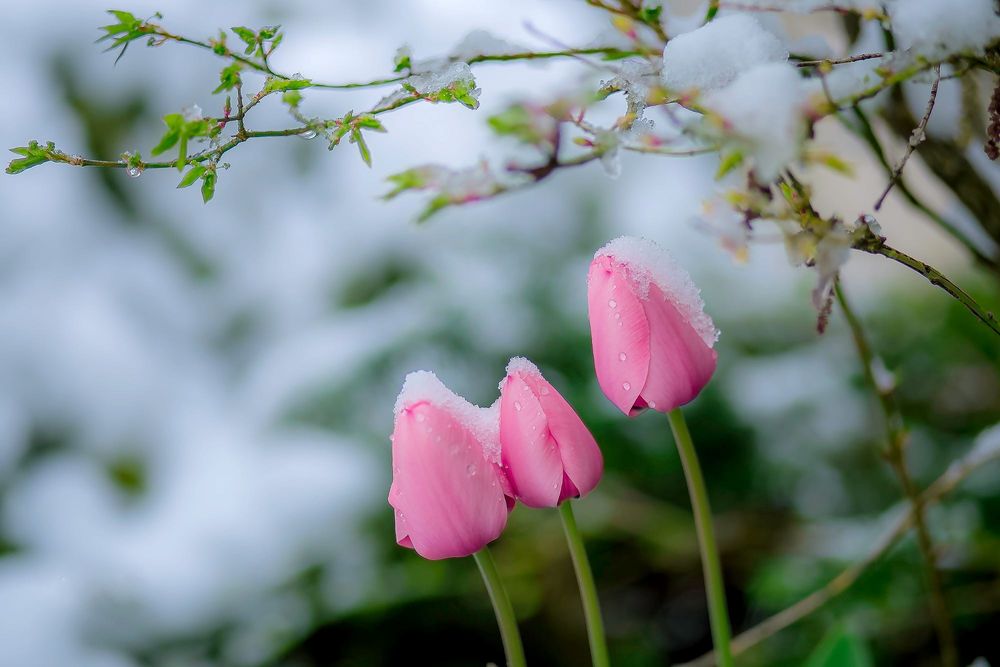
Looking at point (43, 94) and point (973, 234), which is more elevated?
point (43, 94)

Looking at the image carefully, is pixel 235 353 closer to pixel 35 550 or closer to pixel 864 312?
pixel 35 550

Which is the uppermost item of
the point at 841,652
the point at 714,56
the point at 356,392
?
the point at 356,392

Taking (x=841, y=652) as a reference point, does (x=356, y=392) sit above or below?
above

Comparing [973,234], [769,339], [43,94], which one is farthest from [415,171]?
[43,94]

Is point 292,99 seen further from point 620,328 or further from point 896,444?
point 896,444

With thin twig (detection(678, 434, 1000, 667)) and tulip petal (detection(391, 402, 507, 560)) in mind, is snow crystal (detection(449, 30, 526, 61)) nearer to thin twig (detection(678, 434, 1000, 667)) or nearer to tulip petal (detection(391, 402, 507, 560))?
tulip petal (detection(391, 402, 507, 560))

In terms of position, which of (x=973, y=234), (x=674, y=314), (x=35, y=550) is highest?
(x=35, y=550)

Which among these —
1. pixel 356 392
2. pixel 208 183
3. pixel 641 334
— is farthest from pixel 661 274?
pixel 356 392

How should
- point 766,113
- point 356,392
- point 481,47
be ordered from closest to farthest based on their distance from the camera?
point 766,113, point 481,47, point 356,392

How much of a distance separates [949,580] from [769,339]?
13.1 inches

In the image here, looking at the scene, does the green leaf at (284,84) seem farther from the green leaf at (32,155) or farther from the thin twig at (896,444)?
the thin twig at (896,444)

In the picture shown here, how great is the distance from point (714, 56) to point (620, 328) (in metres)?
0.07

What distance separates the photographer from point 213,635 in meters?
0.70

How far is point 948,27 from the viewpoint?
7.2 inches
